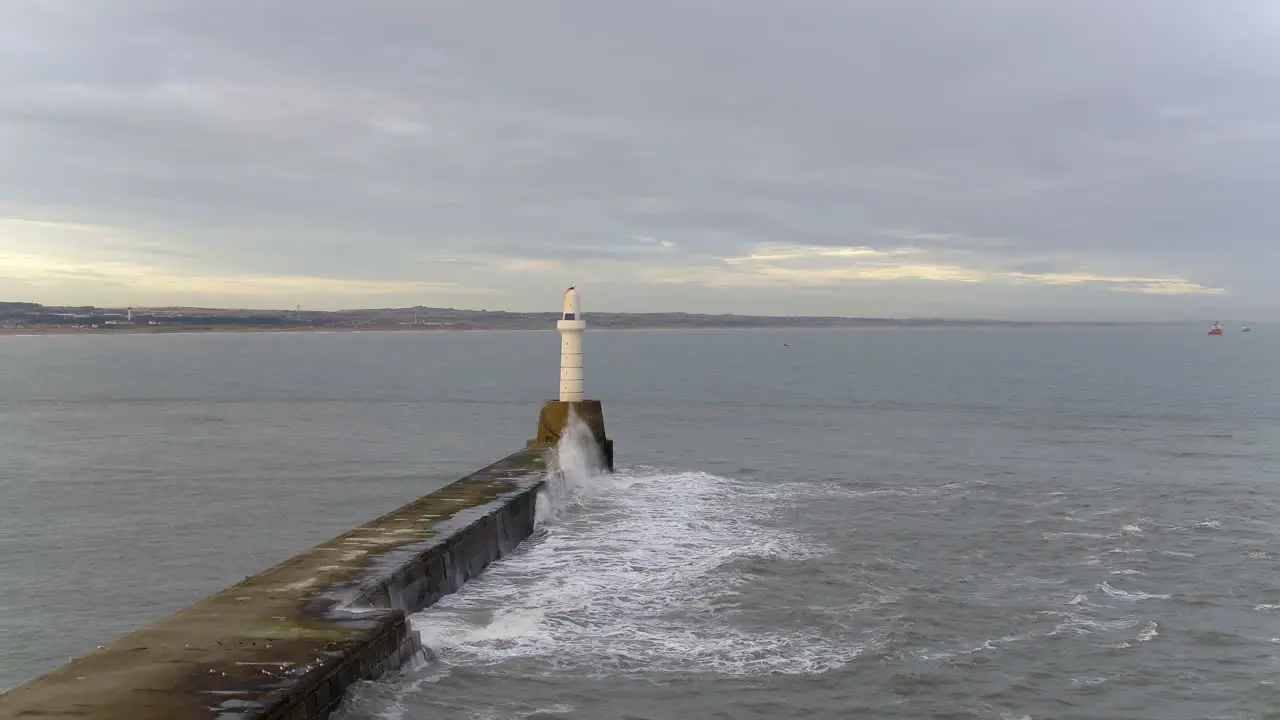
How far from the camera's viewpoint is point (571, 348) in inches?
938

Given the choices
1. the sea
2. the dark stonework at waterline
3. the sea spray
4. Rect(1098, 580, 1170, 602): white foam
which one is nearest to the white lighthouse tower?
the sea spray

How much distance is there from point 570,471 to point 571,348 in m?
3.23

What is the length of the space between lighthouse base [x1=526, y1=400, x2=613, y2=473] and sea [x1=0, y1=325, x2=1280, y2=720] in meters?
1.01

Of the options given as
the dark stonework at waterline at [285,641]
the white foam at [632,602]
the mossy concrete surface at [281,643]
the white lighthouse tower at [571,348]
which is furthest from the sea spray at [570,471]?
the mossy concrete surface at [281,643]

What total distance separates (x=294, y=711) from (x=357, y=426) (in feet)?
109

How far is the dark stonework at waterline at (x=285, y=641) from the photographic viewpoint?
Result: 7.18 m

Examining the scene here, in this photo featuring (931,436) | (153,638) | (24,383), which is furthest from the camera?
(24,383)

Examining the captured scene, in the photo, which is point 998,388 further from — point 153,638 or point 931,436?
point 153,638

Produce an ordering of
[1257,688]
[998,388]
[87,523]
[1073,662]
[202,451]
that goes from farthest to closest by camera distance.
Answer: [998,388] → [202,451] → [87,523] → [1073,662] → [1257,688]

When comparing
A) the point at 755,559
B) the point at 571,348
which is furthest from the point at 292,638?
the point at 571,348

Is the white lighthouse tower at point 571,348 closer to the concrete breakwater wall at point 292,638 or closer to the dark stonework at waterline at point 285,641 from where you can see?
the concrete breakwater wall at point 292,638

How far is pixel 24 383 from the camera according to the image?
71250 millimetres

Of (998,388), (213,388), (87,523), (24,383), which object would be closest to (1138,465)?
(87,523)

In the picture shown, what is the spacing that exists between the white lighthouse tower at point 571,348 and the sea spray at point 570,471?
2.26ft
